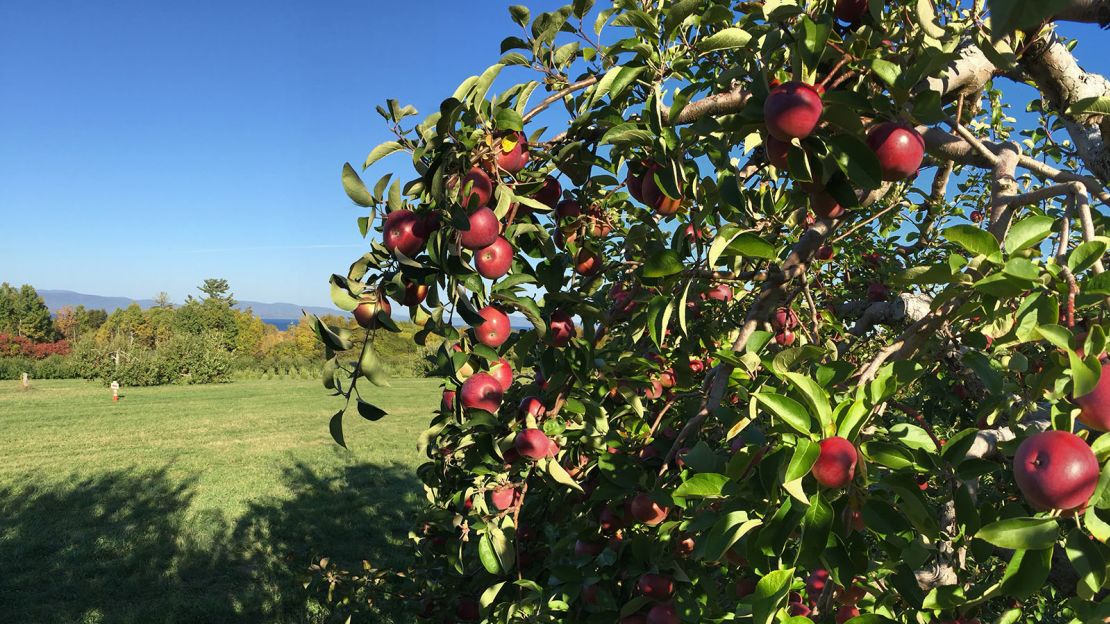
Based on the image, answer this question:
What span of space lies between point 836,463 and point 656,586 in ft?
2.88

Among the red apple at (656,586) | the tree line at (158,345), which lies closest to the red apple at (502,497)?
the red apple at (656,586)

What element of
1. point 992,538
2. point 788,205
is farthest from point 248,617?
point 992,538

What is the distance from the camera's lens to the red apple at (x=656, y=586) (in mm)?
1766

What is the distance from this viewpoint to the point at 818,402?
110 centimetres

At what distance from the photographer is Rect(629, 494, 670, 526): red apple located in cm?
183

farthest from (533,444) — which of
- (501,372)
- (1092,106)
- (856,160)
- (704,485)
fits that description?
(1092,106)

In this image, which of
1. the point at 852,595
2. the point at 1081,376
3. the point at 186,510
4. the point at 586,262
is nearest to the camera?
the point at 1081,376

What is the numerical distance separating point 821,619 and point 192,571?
25.1 ft

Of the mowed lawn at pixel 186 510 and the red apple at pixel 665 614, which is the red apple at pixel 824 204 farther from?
the mowed lawn at pixel 186 510

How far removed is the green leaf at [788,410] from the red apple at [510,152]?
756 mm

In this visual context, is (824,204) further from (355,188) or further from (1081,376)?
(355,188)

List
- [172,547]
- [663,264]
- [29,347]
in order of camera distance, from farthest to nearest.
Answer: [29,347] < [172,547] < [663,264]

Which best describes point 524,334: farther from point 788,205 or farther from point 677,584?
point 788,205

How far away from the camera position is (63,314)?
48.2 m
